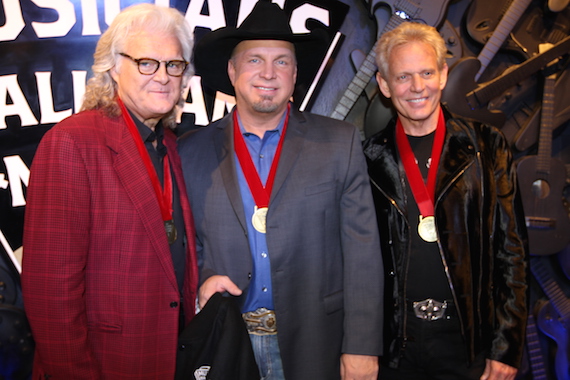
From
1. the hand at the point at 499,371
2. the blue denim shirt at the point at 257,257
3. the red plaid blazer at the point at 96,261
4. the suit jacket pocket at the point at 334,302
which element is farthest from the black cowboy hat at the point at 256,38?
the hand at the point at 499,371

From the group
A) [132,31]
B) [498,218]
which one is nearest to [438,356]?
[498,218]

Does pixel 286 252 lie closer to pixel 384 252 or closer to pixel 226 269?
pixel 226 269

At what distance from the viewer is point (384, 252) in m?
2.26

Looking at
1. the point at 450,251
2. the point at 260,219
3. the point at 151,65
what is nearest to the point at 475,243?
the point at 450,251

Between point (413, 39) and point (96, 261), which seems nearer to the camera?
point (96, 261)

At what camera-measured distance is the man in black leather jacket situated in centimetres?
214

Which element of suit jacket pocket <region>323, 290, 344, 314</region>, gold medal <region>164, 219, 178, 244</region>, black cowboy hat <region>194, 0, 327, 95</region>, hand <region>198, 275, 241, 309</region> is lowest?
suit jacket pocket <region>323, 290, 344, 314</region>

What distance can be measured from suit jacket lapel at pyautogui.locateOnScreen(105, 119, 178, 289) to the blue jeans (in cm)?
53

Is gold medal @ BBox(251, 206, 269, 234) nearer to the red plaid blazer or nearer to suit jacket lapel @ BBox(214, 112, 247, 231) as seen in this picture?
suit jacket lapel @ BBox(214, 112, 247, 231)

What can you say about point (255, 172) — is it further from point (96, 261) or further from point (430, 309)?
point (430, 309)

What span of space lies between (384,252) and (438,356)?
55cm

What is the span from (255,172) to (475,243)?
1.11 meters

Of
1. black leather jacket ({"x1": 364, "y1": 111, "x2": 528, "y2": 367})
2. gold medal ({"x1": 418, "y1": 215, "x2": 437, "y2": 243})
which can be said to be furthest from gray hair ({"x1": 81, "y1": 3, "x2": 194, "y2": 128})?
gold medal ({"x1": 418, "y1": 215, "x2": 437, "y2": 243})

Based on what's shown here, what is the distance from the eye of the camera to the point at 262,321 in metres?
2.04
